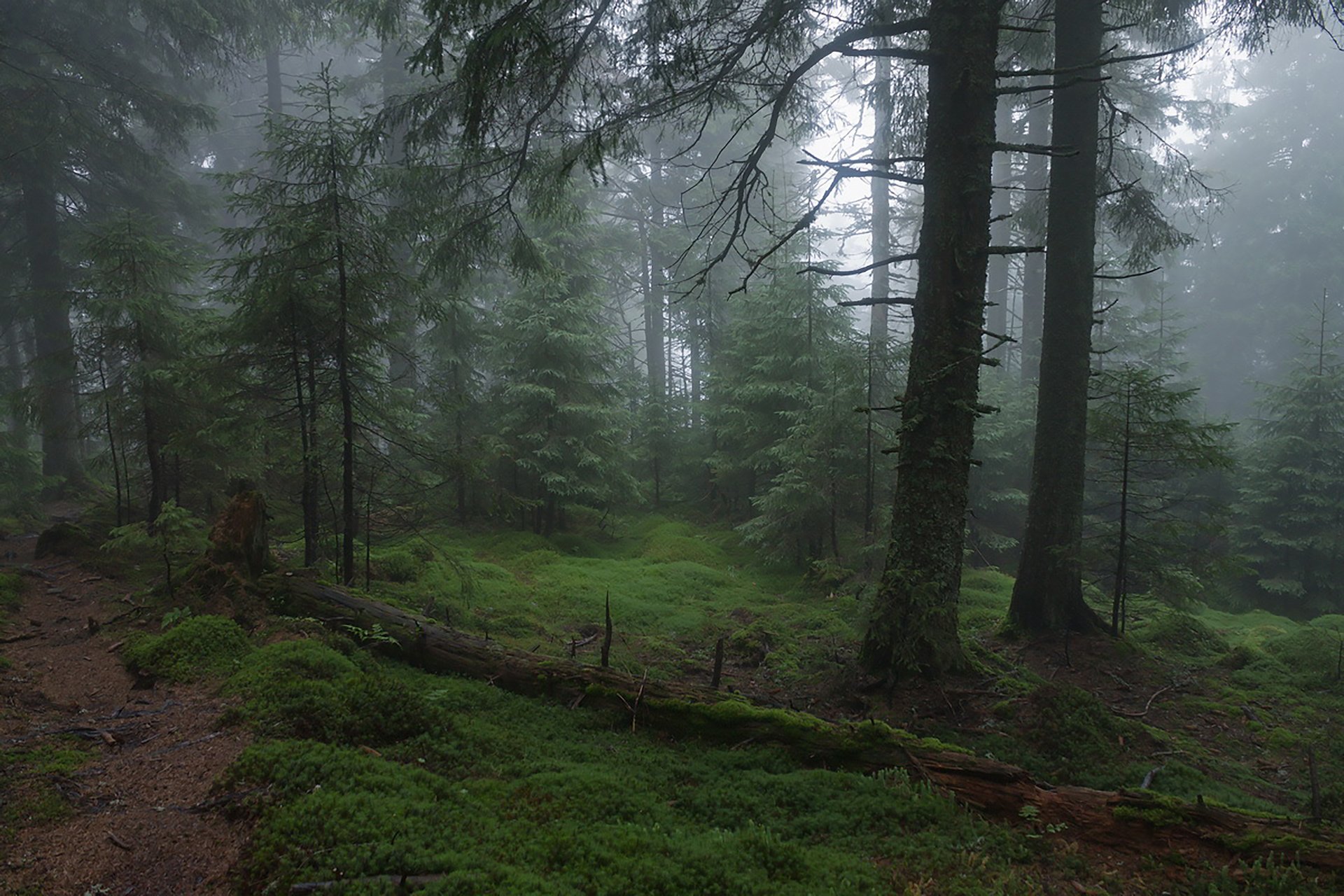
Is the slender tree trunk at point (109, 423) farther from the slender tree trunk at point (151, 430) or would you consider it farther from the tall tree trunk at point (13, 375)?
the tall tree trunk at point (13, 375)

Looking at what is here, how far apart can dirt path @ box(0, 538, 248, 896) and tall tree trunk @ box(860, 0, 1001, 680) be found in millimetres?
5112

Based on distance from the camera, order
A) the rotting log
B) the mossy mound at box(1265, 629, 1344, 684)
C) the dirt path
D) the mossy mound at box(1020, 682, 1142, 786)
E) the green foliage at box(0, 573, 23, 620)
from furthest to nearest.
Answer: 1. the mossy mound at box(1265, 629, 1344, 684)
2. the green foliage at box(0, 573, 23, 620)
3. the mossy mound at box(1020, 682, 1142, 786)
4. the rotting log
5. the dirt path

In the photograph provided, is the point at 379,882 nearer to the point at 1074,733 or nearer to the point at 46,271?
the point at 1074,733

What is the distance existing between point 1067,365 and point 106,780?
9.43m

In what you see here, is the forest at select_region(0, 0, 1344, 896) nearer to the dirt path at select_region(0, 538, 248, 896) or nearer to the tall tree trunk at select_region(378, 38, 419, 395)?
the dirt path at select_region(0, 538, 248, 896)

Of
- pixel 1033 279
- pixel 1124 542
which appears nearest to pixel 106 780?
pixel 1124 542

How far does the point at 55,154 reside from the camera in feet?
49.0

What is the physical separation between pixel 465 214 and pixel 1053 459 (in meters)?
7.74

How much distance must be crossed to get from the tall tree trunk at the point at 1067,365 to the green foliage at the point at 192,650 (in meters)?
8.15

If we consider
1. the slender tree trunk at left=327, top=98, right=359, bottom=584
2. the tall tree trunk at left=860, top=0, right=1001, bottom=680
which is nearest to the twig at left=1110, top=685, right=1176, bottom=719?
the tall tree trunk at left=860, top=0, right=1001, bottom=680

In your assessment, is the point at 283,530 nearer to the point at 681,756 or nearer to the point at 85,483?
the point at 85,483

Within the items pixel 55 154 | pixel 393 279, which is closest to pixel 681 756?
pixel 393 279

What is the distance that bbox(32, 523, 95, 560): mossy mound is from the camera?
950 centimetres

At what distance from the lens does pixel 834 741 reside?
15.4 feet
